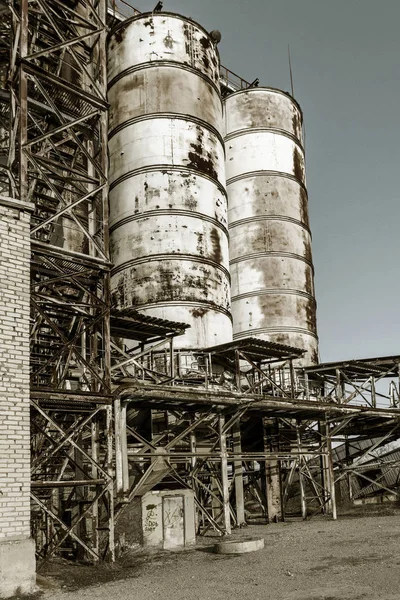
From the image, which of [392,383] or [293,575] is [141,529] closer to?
[293,575]

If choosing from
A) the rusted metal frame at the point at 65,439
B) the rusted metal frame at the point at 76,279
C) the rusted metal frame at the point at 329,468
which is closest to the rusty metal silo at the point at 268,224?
the rusted metal frame at the point at 329,468

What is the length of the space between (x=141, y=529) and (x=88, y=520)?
1389 mm

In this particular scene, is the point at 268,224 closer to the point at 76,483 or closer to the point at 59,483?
the point at 76,483

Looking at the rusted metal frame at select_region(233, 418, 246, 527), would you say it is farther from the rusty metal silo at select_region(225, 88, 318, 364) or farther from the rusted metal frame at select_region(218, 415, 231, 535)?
the rusty metal silo at select_region(225, 88, 318, 364)

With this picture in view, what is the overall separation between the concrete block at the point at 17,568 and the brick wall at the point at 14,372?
0.71 ft

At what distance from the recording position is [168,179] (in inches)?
993

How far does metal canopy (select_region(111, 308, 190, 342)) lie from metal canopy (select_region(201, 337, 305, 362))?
1895 millimetres

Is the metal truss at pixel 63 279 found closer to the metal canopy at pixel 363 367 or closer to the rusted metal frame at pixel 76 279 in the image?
the rusted metal frame at pixel 76 279

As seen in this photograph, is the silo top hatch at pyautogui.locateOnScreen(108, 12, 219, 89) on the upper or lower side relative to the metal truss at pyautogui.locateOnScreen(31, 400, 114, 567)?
upper

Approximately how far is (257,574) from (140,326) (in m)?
9.24

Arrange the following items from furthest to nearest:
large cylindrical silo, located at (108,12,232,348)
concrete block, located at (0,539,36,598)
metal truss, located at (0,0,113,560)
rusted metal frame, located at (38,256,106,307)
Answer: large cylindrical silo, located at (108,12,232,348)
rusted metal frame, located at (38,256,106,307)
metal truss, located at (0,0,113,560)
concrete block, located at (0,539,36,598)

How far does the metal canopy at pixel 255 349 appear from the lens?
21297 mm

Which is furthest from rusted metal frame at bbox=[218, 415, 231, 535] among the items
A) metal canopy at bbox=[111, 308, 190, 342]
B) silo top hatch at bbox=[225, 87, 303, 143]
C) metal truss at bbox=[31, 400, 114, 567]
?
silo top hatch at bbox=[225, 87, 303, 143]

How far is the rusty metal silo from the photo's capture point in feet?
100
